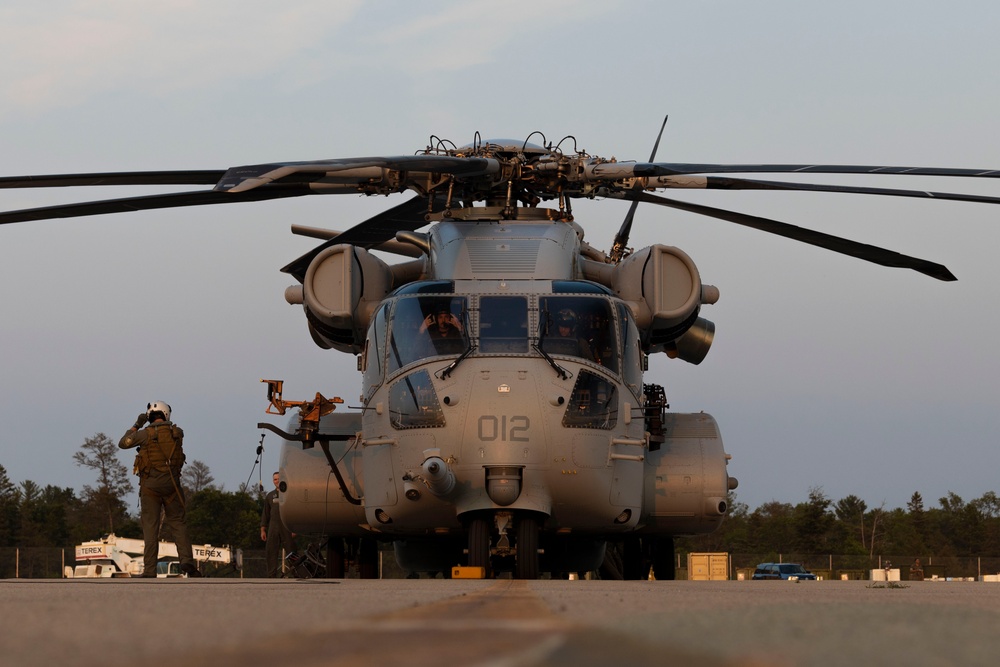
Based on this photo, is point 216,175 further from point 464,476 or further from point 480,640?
point 480,640

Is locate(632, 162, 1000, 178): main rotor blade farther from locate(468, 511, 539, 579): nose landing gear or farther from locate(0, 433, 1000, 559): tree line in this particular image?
locate(0, 433, 1000, 559): tree line

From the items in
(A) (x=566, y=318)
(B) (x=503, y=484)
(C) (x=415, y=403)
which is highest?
(A) (x=566, y=318)

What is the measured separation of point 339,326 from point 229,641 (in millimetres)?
11391

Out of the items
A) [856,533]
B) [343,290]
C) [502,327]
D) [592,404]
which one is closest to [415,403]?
[502,327]

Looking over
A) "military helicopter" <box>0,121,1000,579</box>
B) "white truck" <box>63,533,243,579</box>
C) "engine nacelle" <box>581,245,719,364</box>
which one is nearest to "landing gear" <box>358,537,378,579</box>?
"military helicopter" <box>0,121,1000,579</box>

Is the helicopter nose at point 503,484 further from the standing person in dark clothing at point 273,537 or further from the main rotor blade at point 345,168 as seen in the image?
the standing person in dark clothing at point 273,537

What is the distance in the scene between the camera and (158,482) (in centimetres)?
1398

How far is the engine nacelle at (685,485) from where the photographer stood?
1445 cm

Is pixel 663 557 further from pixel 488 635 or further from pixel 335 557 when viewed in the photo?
pixel 488 635

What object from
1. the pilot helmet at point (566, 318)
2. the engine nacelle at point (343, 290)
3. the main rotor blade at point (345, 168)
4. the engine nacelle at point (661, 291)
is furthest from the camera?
the engine nacelle at point (661, 291)

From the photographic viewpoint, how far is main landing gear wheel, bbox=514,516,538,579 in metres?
11.3

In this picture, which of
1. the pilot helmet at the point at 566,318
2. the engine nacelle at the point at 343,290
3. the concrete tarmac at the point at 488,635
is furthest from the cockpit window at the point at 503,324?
the concrete tarmac at the point at 488,635

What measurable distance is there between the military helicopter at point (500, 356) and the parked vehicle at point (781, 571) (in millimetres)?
24747

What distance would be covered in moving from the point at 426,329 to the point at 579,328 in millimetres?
1418
